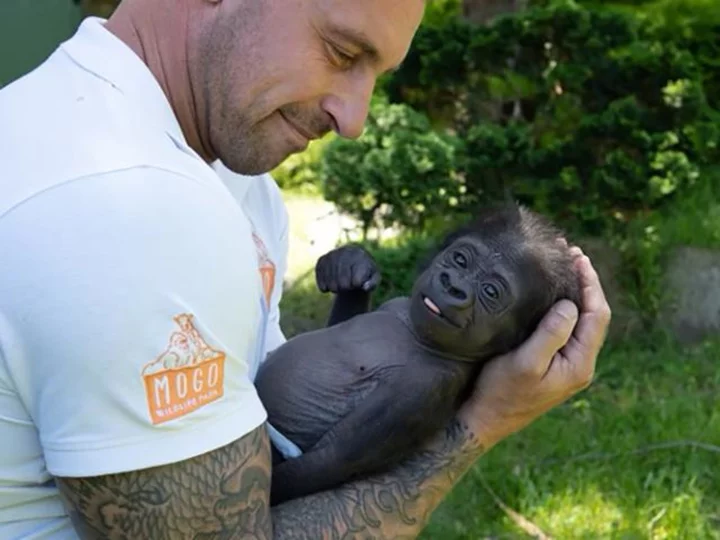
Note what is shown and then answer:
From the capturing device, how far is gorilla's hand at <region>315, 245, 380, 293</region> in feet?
8.38

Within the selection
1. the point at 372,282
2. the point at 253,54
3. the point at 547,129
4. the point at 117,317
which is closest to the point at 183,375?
the point at 117,317

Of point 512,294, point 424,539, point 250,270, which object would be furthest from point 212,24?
point 424,539

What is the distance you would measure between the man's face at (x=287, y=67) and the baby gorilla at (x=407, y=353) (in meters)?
0.49

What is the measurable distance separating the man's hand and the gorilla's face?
0.30ft

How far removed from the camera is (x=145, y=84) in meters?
1.80

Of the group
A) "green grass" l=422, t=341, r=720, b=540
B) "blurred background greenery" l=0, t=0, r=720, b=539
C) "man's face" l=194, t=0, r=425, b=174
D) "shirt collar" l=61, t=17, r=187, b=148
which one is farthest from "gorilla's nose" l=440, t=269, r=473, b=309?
"blurred background greenery" l=0, t=0, r=720, b=539

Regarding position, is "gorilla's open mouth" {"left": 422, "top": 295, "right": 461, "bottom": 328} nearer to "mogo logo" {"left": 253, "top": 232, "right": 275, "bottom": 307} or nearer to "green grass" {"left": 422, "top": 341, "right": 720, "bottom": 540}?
"mogo logo" {"left": 253, "top": 232, "right": 275, "bottom": 307}

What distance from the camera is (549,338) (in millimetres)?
2260

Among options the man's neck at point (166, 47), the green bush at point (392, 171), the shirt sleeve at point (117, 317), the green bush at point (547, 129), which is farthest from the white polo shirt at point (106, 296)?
the green bush at point (392, 171)

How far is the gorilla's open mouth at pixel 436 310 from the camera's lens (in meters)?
2.41

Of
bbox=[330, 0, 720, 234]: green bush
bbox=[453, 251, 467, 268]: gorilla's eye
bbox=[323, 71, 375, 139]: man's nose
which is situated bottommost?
bbox=[330, 0, 720, 234]: green bush

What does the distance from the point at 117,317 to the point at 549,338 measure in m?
1.04

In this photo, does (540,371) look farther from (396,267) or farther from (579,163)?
(579,163)

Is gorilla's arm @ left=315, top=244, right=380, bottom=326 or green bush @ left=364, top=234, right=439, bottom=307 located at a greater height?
gorilla's arm @ left=315, top=244, right=380, bottom=326
